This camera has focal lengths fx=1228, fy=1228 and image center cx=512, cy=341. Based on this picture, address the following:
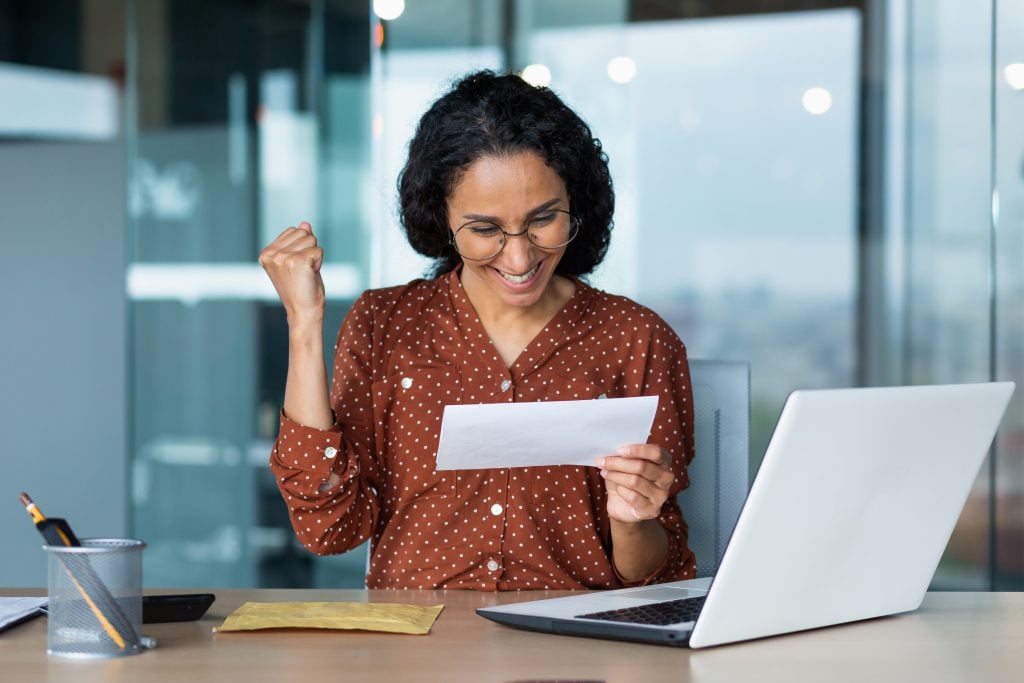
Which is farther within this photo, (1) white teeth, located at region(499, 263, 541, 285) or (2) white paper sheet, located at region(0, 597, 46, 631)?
(1) white teeth, located at region(499, 263, 541, 285)

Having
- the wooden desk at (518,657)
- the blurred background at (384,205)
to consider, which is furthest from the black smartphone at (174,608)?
the blurred background at (384,205)

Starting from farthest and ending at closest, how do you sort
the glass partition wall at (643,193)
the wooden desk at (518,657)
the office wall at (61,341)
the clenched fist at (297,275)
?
the office wall at (61,341)
the glass partition wall at (643,193)
the clenched fist at (297,275)
the wooden desk at (518,657)

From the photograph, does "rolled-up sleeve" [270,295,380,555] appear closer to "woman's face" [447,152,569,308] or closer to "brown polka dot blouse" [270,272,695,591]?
"brown polka dot blouse" [270,272,695,591]

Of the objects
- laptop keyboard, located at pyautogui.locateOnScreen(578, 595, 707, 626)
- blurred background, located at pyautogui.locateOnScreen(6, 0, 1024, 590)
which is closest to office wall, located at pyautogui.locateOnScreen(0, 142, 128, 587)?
blurred background, located at pyautogui.locateOnScreen(6, 0, 1024, 590)

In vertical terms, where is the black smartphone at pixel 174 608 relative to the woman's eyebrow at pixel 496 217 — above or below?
below

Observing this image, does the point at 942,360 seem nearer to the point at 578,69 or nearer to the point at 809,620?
the point at 578,69

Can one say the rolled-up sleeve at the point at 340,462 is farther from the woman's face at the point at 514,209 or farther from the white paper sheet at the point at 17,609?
the white paper sheet at the point at 17,609

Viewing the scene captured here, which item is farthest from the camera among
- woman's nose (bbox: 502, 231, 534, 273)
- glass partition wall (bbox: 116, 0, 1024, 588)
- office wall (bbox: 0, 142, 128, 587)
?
office wall (bbox: 0, 142, 128, 587)

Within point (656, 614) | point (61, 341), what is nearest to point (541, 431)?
point (656, 614)

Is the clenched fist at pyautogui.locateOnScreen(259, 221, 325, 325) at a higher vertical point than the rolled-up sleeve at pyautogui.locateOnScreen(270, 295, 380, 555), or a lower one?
higher

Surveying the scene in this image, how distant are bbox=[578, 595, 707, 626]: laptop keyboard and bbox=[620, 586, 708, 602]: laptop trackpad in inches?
1.6

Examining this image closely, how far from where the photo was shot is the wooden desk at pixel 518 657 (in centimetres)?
114

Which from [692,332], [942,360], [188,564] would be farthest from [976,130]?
[188,564]

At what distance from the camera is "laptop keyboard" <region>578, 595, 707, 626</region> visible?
4.26 ft
